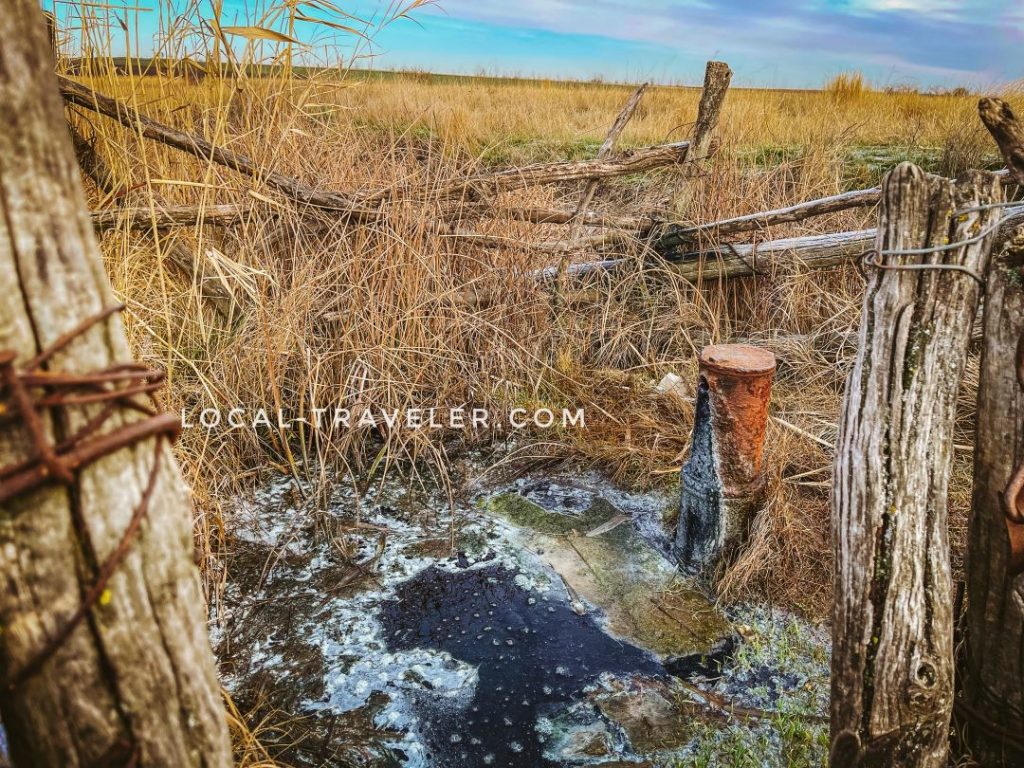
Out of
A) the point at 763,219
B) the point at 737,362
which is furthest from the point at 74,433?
the point at 763,219

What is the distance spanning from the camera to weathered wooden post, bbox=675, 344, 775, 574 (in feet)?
9.61

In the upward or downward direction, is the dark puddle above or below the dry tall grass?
below

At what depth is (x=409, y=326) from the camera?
4020mm

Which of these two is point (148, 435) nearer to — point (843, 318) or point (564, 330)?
point (564, 330)

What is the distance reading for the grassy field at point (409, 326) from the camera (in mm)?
3277

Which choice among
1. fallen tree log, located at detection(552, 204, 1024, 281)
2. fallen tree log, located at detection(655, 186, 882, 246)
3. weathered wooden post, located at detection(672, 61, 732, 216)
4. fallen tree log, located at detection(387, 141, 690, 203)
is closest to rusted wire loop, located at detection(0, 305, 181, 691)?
fallen tree log, located at detection(387, 141, 690, 203)

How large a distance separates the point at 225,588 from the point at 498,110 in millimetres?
11240

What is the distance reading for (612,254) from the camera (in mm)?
5156

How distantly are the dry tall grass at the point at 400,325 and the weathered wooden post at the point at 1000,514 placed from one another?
1.01 m

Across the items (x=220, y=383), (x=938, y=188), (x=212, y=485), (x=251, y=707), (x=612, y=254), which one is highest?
(x=938, y=188)

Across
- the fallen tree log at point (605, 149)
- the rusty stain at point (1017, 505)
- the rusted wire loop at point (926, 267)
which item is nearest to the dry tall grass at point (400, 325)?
the fallen tree log at point (605, 149)

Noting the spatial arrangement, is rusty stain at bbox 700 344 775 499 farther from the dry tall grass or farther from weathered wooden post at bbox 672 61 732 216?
weathered wooden post at bbox 672 61 732 216

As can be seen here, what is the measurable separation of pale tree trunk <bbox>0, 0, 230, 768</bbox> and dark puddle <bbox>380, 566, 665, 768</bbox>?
1550mm

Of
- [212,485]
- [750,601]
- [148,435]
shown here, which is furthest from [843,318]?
[148,435]
